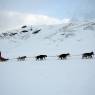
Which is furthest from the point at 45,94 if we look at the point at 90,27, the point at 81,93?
the point at 90,27

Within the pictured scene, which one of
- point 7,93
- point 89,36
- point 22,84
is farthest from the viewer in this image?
point 89,36

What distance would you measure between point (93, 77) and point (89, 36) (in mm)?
30630

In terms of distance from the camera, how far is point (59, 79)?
10.8 m

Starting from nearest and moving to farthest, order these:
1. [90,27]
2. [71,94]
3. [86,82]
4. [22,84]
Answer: [71,94] → [86,82] → [22,84] → [90,27]

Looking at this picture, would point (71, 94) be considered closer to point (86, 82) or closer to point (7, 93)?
point (86, 82)

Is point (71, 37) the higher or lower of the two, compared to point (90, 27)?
lower

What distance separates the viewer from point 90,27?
47719 mm

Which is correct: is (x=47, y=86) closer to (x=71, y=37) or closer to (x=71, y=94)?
(x=71, y=94)

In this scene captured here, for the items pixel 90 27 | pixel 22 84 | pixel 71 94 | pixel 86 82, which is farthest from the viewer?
pixel 90 27

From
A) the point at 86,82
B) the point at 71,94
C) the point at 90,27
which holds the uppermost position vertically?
the point at 90,27

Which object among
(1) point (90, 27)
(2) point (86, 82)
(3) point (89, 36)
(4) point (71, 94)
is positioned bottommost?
(4) point (71, 94)

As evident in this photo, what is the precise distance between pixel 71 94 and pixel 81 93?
400 millimetres

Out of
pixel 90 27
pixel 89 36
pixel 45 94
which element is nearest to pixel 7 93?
pixel 45 94

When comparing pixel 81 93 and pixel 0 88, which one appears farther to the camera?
pixel 0 88
